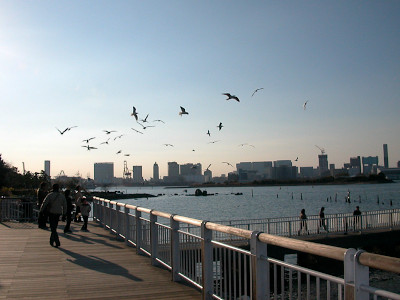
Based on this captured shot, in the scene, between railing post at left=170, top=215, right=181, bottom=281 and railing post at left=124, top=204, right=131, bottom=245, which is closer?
railing post at left=170, top=215, right=181, bottom=281

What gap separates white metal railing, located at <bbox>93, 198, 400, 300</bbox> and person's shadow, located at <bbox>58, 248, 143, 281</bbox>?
0.78 metres

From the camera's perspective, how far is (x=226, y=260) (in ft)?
25.8

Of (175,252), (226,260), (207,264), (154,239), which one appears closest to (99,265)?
(154,239)

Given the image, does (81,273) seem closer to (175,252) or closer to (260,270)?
(175,252)

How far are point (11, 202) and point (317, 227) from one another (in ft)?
53.5

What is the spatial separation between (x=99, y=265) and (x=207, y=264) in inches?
165

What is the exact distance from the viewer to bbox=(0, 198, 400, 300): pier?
11.1 ft

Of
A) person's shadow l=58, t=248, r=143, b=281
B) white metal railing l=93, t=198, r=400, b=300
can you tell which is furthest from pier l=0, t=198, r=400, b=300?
person's shadow l=58, t=248, r=143, b=281

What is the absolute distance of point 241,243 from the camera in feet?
71.0

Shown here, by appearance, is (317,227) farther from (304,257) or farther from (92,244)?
(92,244)

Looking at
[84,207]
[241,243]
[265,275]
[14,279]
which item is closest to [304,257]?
[241,243]

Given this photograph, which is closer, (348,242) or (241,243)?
(241,243)

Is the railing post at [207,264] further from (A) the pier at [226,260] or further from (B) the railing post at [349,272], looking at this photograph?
(B) the railing post at [349,272]

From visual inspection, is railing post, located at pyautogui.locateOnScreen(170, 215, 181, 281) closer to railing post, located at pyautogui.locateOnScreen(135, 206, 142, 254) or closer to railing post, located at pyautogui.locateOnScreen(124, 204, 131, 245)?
railing post, located at pyautogui.locateOnScreen(135, 206, 142, 254)
